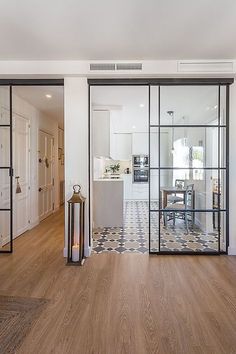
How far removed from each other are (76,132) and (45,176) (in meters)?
3.05

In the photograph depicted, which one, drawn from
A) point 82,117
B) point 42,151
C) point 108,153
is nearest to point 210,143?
point 82,117

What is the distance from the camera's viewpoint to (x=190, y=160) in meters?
3.84

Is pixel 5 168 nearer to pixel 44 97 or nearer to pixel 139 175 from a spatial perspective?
pixel 44 97

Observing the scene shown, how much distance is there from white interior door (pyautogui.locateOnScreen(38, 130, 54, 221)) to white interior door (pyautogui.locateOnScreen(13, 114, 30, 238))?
2.59ft

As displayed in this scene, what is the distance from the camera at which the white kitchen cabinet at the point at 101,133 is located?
5.53m

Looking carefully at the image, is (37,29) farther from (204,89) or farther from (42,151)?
(42,151)

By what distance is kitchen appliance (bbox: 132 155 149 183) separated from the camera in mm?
9328

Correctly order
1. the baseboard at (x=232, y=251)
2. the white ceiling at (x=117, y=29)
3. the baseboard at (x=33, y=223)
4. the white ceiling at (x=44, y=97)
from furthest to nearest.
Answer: the baseboard at (x=33, y=223)
the white ceiling at (x=44, y=97)
the baseboard at (x=232, y=251)
the white ceiling at (x=117, y=29)

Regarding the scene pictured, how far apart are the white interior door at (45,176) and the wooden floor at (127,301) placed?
2.34 meters

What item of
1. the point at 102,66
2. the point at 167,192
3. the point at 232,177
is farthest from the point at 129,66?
the point at 232,177

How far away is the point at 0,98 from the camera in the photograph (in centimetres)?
389

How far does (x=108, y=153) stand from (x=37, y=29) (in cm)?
319

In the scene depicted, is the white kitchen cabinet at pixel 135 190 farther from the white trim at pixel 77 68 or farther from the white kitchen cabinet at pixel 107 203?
the white trim at pixel 77 68

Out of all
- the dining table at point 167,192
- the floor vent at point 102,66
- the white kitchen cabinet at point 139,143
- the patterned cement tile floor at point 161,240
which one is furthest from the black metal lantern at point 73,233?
the white kitchen cabinet at point 139,143
